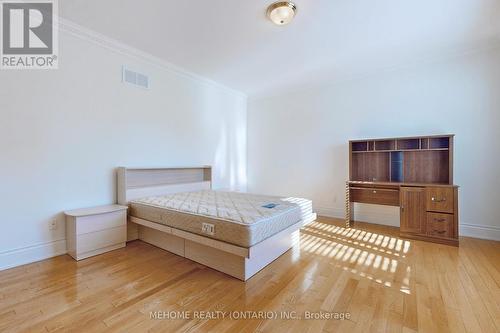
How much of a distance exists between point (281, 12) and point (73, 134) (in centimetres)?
290

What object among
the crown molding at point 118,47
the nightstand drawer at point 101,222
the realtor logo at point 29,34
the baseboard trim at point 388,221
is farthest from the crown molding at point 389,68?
the nightstand drawer at point 101,222

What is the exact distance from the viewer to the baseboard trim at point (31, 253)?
2.42 metres

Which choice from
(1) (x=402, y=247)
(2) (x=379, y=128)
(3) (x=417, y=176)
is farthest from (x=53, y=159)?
(3) (x=417, y=176)

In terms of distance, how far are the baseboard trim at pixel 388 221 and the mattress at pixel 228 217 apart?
1737 mm

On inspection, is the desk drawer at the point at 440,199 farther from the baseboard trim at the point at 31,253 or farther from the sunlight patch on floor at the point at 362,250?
the baseboard trim at the point at 31,253

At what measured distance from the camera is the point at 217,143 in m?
5.08

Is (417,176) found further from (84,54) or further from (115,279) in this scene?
(84,54)

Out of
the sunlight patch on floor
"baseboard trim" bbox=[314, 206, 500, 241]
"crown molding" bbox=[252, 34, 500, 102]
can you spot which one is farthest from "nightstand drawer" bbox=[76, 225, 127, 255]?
"crown molding" bbox=[252, 34, 500, 102]

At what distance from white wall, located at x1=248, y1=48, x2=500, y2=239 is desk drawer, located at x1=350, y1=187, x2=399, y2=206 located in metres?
0.33

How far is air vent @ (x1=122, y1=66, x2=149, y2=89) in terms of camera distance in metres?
3.41

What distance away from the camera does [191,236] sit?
7.89 ft

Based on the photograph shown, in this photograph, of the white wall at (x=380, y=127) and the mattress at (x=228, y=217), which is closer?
the mattress at (x=228, y=217)

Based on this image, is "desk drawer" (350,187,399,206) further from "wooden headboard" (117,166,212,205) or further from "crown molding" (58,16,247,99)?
"crown molding" (58,16,247,99)

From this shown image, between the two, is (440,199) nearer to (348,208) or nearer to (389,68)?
(348,208)
